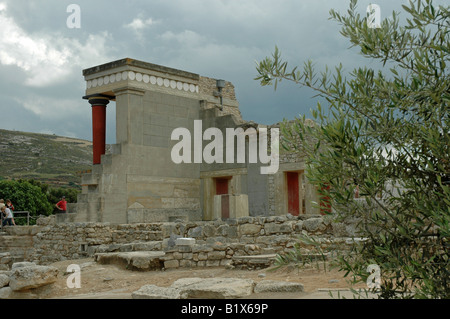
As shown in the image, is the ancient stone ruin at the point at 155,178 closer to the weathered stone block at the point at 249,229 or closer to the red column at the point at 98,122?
the red column at the point at 98,122

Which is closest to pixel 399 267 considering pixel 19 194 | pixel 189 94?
pixel 189 94

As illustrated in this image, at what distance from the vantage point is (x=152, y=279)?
1098 centimetres

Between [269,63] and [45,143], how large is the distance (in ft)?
237

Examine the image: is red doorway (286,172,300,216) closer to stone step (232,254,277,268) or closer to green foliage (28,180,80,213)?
stone step (232,254,277,268)

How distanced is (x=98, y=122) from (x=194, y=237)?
862 cm

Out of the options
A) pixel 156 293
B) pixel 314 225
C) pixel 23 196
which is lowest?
pixel 156 293

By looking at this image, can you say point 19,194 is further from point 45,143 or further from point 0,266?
point 45,143

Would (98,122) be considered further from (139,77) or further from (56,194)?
(56,194)

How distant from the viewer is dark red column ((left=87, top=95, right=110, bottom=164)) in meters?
20.7

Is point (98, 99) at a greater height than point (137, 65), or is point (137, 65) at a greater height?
point (137, 65)

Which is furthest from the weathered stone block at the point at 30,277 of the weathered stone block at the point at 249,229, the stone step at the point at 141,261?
the weathered stone block at the point at 249,229

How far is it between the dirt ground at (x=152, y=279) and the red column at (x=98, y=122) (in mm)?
8370

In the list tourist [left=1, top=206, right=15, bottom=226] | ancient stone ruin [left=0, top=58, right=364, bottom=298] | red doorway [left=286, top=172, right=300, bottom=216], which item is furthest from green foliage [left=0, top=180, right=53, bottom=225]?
red doorway [left=286, top=172, right=300, bottom=216]

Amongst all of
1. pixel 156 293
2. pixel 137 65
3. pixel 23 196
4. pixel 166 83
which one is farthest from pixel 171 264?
pixel 23 196
